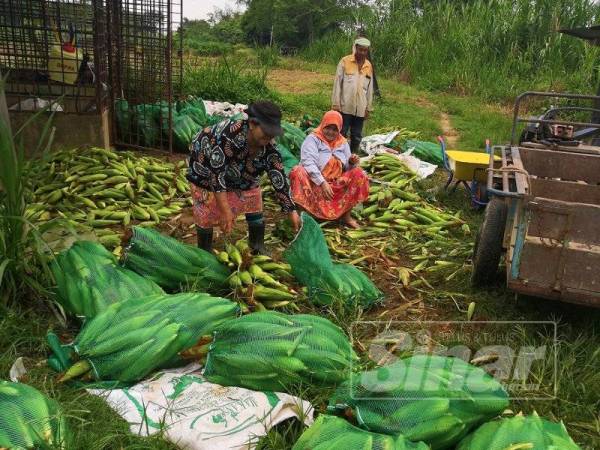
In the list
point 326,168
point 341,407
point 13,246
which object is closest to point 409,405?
point 341,407

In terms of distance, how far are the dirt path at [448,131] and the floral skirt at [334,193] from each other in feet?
15.7

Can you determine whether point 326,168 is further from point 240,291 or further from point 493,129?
point 493,129

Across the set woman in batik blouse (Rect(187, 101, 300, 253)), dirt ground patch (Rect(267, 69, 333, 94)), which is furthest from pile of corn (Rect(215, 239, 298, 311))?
dirt ground patch (Rect(267, 69, 333, 94))

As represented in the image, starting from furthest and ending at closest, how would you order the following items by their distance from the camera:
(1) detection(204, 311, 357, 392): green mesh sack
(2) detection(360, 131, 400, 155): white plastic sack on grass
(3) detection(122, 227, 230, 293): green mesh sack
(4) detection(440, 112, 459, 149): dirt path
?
(4) detection(440, 112, 459, 149): dirt path → (2) detection(360, 131, 400, 155): white plastic sack on grass → (3) detection(122, 227, 230, 293): green mesh sack → (1) detection(204, 311, 357, 392): green mesh sack

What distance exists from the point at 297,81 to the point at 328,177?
1112 cm

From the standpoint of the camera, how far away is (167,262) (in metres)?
3.47

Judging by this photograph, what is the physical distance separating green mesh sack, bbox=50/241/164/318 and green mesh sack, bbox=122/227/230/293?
215mm

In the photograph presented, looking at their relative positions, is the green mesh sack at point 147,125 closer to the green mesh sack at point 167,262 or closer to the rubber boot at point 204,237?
the rubber boot at point 204,237

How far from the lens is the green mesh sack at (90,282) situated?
9.89 ft

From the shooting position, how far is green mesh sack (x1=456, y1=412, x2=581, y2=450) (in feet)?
6.48

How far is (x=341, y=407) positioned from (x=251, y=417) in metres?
0.39

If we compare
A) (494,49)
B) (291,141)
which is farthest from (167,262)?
(494,49)

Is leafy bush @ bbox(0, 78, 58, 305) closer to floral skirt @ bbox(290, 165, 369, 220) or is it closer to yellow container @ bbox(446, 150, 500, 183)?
floral skirt @ bbox(290, 165, 369, 220)

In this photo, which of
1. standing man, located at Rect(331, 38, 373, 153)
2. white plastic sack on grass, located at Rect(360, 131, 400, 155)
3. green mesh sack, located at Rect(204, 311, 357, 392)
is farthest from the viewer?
white plastic sack on grass, located at Rect(360, 131, 400, 155)
